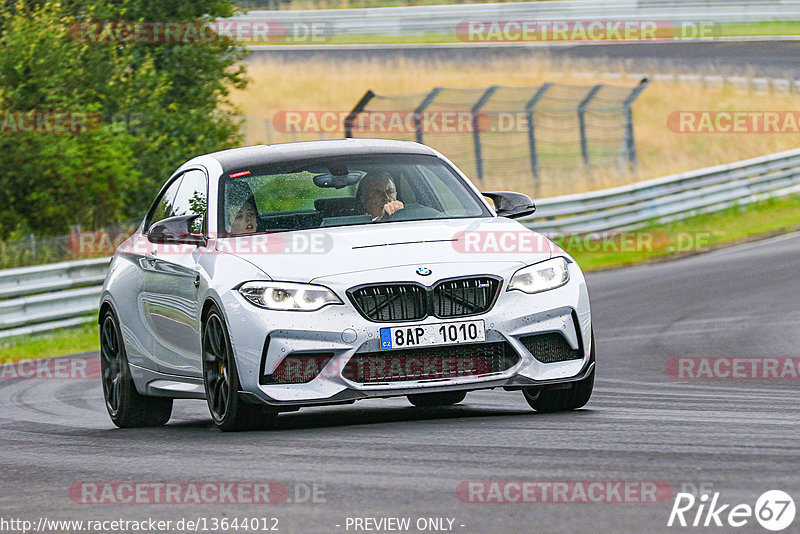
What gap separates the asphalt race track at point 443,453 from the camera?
5.29 meters

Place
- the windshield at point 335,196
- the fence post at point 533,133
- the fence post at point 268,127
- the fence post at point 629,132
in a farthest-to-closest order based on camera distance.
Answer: the fence post at point 268,127 → the fence post at point 629,132 → the fence post at point 533,133 → the windshield at point 335,196

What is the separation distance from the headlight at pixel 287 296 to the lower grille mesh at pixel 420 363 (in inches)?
13.1

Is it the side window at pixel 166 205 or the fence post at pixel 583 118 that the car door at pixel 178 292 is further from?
the fence post at pixel 583 118

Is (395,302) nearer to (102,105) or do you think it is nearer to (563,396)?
(563,396)

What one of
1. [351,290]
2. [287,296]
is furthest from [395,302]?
[287,296]

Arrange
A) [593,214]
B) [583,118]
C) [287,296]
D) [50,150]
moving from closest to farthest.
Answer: [287,296] < [50,150] < [593,214] < [583,118]

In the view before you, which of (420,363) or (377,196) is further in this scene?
(377,196)

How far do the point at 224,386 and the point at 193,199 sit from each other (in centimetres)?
176

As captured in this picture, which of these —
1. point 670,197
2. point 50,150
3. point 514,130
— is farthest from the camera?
point 514,130

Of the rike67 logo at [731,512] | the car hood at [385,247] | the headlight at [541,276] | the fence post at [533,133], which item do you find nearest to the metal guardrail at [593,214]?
the fence post at [533,133]

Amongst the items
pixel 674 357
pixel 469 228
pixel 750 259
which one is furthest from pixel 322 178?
pixel 750 259

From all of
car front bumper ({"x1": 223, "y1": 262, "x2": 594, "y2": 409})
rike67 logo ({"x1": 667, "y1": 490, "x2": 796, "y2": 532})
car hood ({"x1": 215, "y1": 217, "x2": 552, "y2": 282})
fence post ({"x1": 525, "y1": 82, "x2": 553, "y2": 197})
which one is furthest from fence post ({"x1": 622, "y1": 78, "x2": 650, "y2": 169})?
rike67 logo ({"x1": 667, "y1": 490, "x2": 796, "y2": 532})

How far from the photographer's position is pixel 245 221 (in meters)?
8.41

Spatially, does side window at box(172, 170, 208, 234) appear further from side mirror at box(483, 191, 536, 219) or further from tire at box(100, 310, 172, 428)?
side mirror at box(483, 191, 536, 219)
